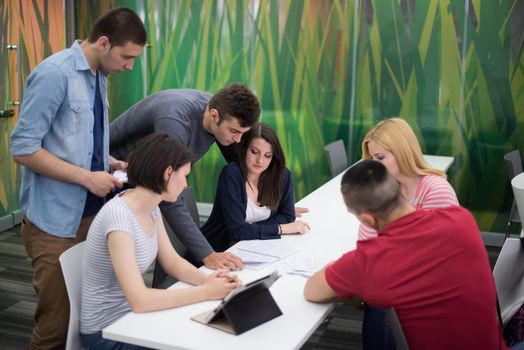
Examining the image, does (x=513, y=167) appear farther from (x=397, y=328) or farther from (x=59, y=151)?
(x=59, y=151)

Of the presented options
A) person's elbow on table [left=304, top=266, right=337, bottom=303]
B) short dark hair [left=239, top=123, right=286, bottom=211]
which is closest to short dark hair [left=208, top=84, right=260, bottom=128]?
short dark hair [left=239, top=123, right=286, bottom=211]

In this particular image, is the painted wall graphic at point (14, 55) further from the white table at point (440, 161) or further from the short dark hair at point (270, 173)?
the white table at point (440, 161)

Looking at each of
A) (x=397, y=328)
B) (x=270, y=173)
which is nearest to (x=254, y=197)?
(x=270, y=173)


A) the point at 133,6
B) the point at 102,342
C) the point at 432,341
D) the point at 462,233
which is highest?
the point at 133,6

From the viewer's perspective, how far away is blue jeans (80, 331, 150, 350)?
7.05ft

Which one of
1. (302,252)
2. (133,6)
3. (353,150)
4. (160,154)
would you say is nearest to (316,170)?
(353,150)

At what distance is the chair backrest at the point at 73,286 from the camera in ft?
7.22

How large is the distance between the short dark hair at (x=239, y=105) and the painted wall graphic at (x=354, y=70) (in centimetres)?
291

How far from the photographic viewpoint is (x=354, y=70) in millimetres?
5562

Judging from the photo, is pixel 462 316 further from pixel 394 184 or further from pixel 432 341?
pixel 394 184

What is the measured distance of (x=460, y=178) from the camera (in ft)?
17.8

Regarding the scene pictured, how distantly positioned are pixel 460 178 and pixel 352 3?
5.79 feet

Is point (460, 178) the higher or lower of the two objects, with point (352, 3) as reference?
lower

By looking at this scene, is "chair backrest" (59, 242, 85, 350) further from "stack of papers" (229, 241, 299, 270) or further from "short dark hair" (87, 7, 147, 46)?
"short dark hair" (87, 7, 147, 46)
